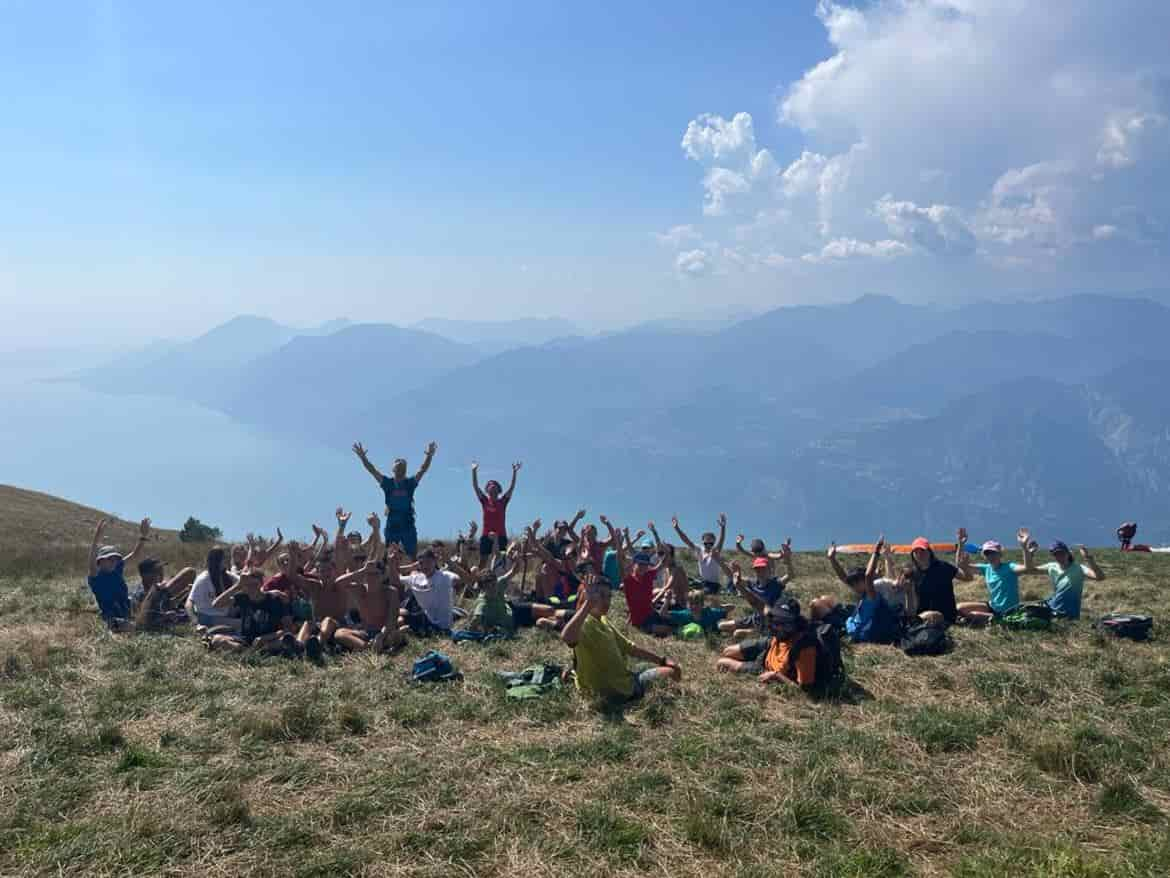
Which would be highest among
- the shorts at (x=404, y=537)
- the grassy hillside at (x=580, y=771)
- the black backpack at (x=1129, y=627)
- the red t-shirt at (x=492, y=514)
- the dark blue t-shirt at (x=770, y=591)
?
the red t-shirt at (x=492, y=514)

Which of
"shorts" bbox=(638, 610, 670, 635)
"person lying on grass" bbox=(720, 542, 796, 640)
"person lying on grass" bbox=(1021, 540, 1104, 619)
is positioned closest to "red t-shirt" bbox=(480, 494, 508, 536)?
"shorts" bbox=(638, 610, 670, 635)

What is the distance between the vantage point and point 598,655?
7.73 meters

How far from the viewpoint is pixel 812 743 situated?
21.3ft

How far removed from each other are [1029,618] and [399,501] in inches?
391

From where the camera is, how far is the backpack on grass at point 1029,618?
10.0 m

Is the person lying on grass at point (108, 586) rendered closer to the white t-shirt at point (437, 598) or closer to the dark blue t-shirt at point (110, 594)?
the dark blue t-shirt at point (110, 594)

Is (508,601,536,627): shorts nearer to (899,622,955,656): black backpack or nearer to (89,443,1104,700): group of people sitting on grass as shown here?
(89,443,1104,700): group of people sitting on grass

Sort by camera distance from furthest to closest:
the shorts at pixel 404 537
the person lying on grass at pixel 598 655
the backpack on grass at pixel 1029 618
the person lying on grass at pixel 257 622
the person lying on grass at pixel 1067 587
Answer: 1. the shorts at pixel 404 537
2. the person lying on grass at pixel 1067 587
3. the backpack on grass at pixel 1029 618
4. the person lying on grass at pixel 257 622
5. the person lying on grass at pixel 598 655

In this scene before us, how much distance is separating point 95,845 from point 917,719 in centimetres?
645

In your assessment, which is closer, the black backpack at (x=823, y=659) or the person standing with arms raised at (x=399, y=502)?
the black backpack at (x=823, y=659)

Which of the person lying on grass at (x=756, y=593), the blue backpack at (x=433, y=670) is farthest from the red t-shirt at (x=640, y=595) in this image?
the blue backpack at (x=433, y=670)

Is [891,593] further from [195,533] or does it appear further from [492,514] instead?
[195,533]

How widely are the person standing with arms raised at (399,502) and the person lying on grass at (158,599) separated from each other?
3223 mm

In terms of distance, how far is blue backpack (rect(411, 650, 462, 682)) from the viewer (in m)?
8.34
